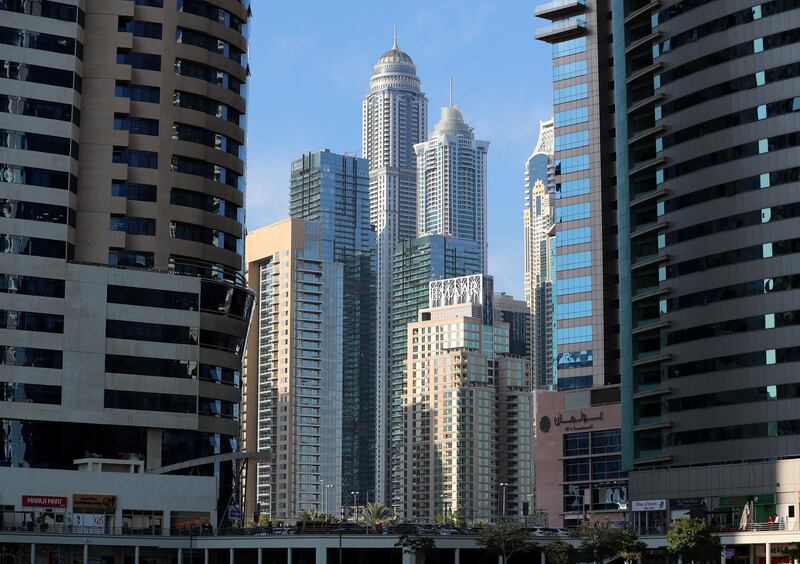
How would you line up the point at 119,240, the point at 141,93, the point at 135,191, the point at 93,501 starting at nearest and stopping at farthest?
the point at 93,501, the point at 119,240, the point at 135,191, the point at 141,93

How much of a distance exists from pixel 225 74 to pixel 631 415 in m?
66.3

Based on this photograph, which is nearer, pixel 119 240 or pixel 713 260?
pixel 713 260

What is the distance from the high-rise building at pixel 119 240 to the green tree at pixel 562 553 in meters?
43.4

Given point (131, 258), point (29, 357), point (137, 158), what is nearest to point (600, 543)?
point (29, 357)

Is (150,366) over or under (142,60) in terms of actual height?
under

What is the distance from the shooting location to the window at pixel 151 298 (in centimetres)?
16350

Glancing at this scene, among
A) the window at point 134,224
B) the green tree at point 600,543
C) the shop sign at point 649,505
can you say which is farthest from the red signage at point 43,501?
the shop sign at point 649,505

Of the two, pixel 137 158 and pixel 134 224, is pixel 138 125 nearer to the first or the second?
pixel 137 158

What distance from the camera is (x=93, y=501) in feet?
504

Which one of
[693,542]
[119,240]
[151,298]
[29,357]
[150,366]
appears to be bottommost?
[693,542]

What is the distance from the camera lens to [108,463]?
15675 cm

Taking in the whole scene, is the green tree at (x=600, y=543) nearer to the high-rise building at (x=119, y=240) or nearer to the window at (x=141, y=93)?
the high-rise building at (x=119, y=240)

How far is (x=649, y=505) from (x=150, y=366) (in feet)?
195

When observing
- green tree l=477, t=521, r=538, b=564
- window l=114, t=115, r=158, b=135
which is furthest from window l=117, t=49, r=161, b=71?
green tree l=477, t=521, r=538, b=564
